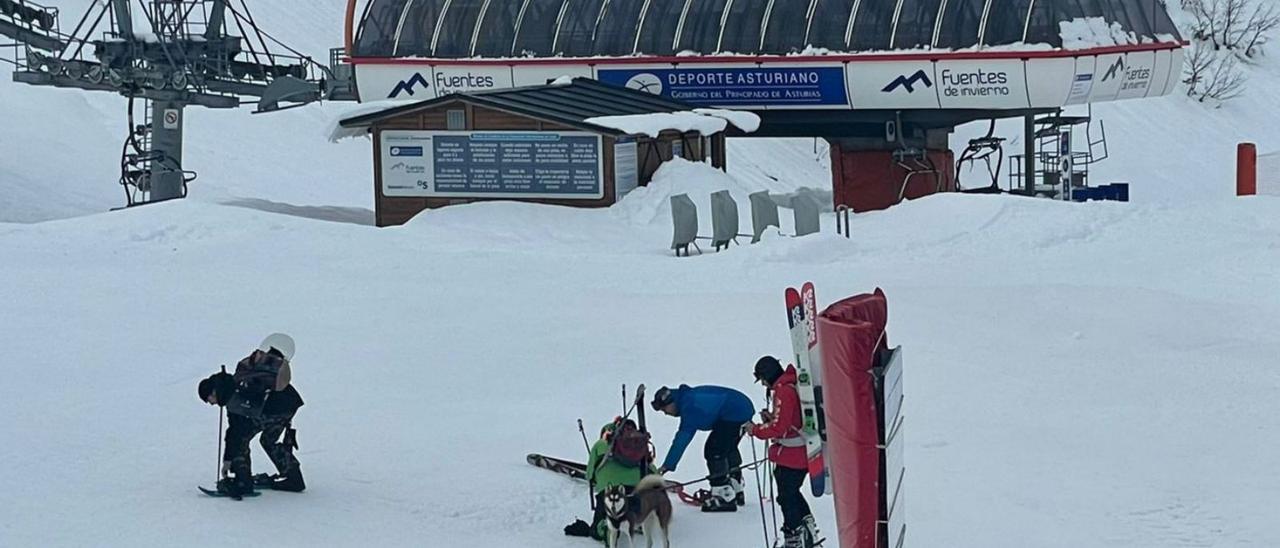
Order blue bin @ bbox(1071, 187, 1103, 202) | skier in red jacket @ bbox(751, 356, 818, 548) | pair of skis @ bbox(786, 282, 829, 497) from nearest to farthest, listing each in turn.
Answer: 1. pair of skis @ bbox(786, 282, 829, 497)
2. skier in red jacket @ bbox(751, 356, 818, 548)
3. blue bin @ bbox(1071, 187, 1103, 202)

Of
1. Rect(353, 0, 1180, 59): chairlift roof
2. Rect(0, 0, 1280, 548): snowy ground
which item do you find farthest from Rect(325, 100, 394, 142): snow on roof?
Rect(353, 0, 1180, 59): chairlift roof

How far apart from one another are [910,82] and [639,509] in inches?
892

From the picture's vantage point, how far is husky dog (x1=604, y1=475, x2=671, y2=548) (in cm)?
1112

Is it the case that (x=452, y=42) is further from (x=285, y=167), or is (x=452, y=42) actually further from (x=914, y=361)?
(x=914, y=361)

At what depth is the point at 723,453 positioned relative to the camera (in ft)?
40.8

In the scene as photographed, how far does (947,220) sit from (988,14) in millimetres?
7739

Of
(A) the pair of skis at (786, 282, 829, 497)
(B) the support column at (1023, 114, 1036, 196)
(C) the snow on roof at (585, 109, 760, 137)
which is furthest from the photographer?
(B) the support column at (1023, 114, 1036, 196)

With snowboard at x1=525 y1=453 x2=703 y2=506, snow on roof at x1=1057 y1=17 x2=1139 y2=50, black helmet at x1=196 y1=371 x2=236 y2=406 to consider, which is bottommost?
snowboard at x1=525 y1=453 x2=703 y2=506

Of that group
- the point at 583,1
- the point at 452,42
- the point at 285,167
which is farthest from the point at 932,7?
the point at 285,167

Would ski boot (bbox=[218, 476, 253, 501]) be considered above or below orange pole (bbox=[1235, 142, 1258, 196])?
below

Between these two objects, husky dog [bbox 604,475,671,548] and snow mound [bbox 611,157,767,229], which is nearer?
husky dog [bbox 604,475,671,548]

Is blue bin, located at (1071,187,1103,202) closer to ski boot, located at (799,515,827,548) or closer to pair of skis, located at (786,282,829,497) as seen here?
ski boot, located at (799,515,827,548)

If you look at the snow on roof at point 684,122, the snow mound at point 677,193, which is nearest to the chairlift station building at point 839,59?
the snow on roof at point 684,122

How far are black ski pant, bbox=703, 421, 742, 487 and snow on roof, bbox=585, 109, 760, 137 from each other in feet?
47.7
